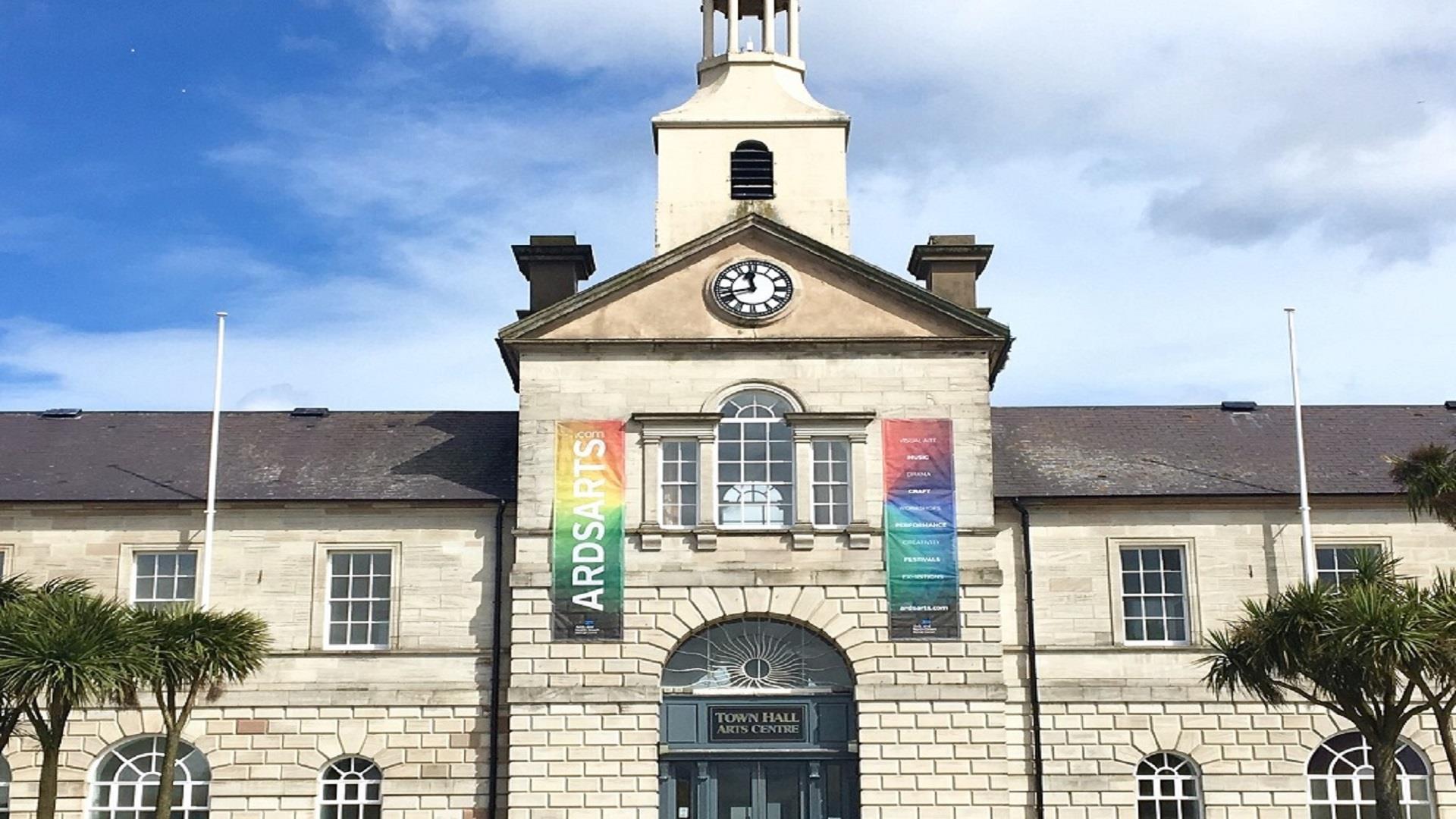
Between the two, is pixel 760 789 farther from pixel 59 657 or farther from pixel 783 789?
pixel 59 657

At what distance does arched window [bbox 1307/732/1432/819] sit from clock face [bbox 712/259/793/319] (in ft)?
39.6

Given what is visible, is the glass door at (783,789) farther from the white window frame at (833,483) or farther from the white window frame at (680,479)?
the white window frame at (680,479)

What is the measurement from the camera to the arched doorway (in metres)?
28.5

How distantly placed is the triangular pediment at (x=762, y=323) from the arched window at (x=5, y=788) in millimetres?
11192

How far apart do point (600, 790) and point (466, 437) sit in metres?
7.83

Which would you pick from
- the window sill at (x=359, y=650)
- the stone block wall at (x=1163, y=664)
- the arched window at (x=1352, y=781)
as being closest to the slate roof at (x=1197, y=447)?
the stone block wall at (x=1163, y=664)

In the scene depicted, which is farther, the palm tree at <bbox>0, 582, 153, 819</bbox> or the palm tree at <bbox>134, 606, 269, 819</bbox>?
the palm tree at <bbox>134, 606, 269, 819</bbox>

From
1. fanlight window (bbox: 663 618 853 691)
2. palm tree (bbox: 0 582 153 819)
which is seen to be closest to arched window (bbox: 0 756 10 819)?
palm tree (bbox: 0 582 153 819)

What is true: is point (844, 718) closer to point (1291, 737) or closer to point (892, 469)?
point (892, 469)

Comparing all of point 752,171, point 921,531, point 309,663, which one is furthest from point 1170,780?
point 309,663

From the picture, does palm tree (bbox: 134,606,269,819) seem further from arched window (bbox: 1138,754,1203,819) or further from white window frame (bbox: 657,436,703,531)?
arched window (bbox: 1138,754,1203,819)

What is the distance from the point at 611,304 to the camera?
30.0 meters

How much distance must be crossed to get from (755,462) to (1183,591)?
799cm

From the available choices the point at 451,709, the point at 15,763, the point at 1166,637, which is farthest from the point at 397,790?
the point at 1166,637
